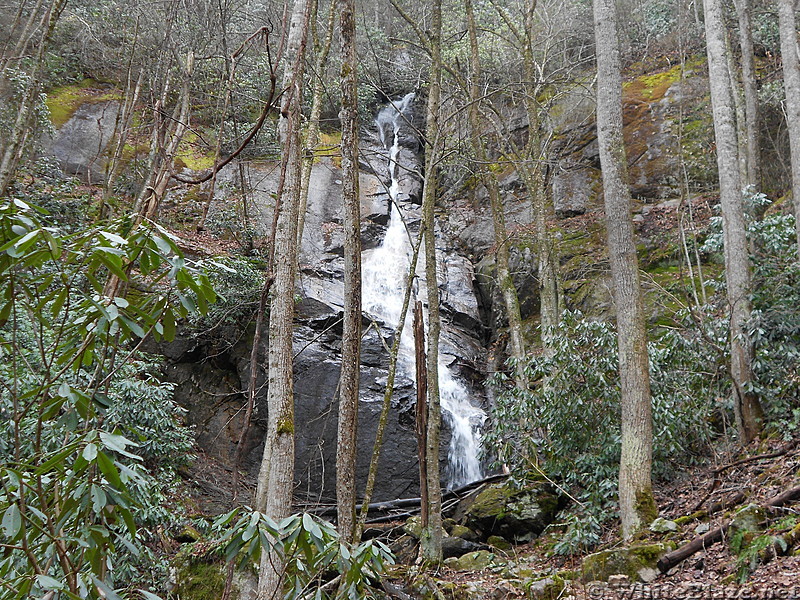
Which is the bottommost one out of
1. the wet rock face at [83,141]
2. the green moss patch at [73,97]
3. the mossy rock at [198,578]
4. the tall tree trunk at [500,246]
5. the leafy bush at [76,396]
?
the mossy rock at [198,578]

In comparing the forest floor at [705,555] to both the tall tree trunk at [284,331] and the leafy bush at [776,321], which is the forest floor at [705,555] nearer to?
the leafy bush at [776,321]

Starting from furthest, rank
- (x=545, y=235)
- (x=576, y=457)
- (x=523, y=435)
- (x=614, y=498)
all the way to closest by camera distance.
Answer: (x=545, y=235)
(x=523, y=435)
(x=576, y=457)
(x=614, y=498)

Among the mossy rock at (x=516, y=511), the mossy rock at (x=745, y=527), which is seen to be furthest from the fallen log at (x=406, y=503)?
the mossy rock at (x=745, y=527)

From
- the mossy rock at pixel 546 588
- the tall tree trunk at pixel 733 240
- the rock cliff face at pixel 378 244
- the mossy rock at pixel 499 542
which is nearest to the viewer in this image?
the mossy rock at pixel 546 588

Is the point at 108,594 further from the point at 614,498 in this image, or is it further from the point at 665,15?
the point at 665,15

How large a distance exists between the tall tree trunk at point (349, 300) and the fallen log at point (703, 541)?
9.19ft

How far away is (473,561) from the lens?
23.3 ft

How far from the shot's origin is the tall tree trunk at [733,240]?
755cm

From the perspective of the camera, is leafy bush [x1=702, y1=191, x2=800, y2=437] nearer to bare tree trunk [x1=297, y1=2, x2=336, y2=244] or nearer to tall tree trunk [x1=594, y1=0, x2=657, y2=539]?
tall tree trunk [x1=594, y1=0, x2=657, y2=539]

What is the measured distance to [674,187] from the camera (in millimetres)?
13969

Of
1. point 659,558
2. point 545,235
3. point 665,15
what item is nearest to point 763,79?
point 665,15

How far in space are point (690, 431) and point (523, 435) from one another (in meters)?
2.32

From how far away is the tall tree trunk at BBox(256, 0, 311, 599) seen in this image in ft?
17.2

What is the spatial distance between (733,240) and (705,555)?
4.96 m
